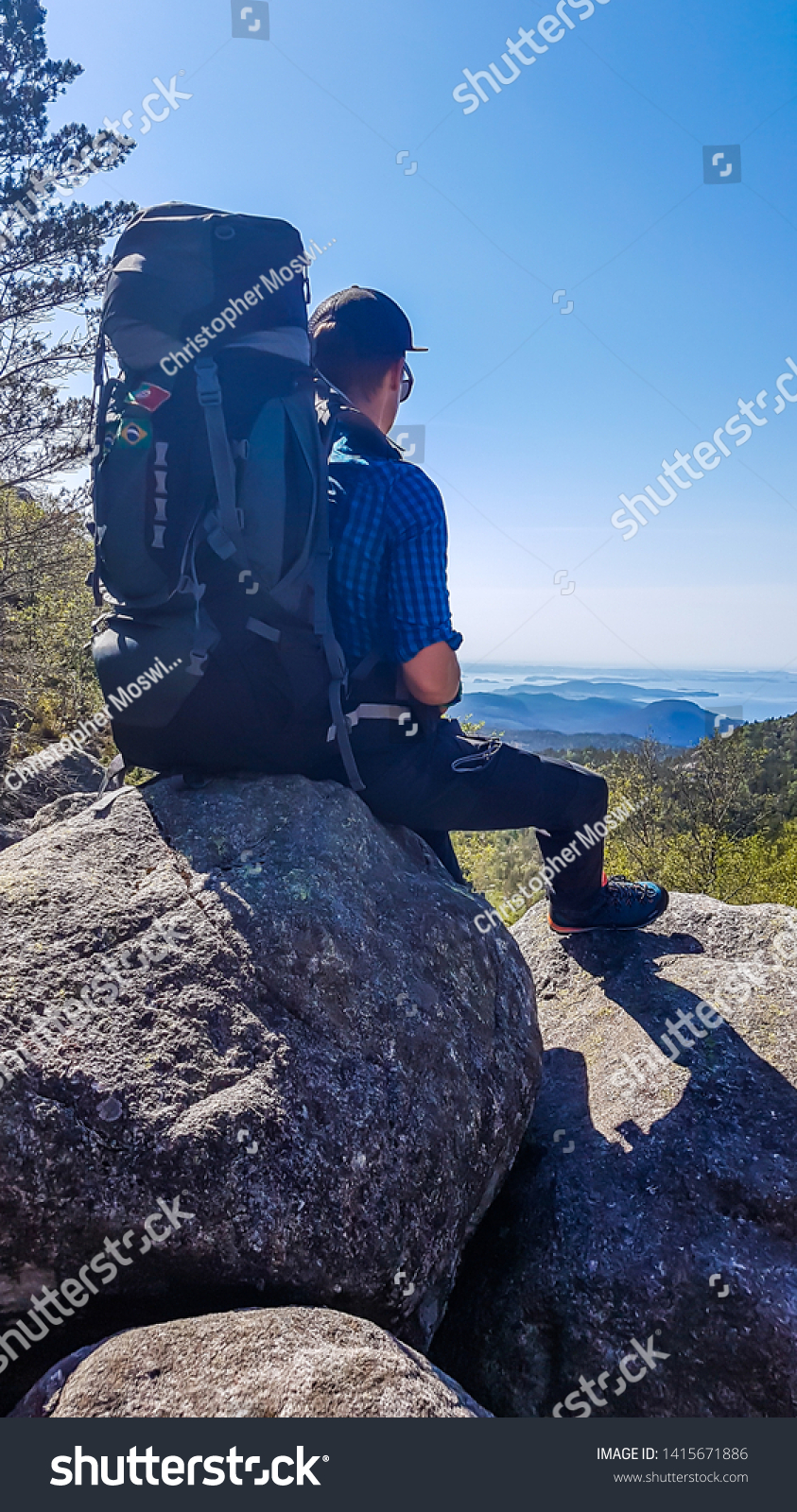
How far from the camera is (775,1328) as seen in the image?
2.97 m

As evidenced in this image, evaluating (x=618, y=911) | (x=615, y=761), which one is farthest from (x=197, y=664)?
(x=615, y=761)

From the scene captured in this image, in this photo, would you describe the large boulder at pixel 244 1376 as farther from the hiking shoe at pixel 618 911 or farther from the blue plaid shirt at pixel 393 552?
the hiking shoe at pixel 618 911

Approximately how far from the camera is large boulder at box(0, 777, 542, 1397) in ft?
8.26

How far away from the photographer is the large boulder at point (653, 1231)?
118 inches

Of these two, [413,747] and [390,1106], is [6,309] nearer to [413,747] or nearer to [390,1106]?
[413,747]

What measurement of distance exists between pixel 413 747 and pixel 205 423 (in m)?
1.66

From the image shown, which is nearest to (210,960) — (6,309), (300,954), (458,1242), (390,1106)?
(300,954)

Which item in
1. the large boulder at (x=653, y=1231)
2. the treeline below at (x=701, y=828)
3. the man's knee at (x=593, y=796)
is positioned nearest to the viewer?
the large boulder at (x=653, y=1231)

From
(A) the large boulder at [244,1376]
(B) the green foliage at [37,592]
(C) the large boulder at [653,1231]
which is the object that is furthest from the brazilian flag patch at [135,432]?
(B) the green foliage at [37,592]

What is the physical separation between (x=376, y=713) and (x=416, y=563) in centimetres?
69

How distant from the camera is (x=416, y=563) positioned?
3719 mm

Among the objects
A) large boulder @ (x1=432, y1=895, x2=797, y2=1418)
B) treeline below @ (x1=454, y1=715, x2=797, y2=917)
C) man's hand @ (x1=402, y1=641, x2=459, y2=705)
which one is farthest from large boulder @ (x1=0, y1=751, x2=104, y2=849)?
treeline below @ (x1=454, y1=715, x2=797, y2=917)

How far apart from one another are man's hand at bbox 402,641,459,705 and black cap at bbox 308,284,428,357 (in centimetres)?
141

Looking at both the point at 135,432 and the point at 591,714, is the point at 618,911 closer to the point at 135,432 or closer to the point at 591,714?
the point at 135,432
